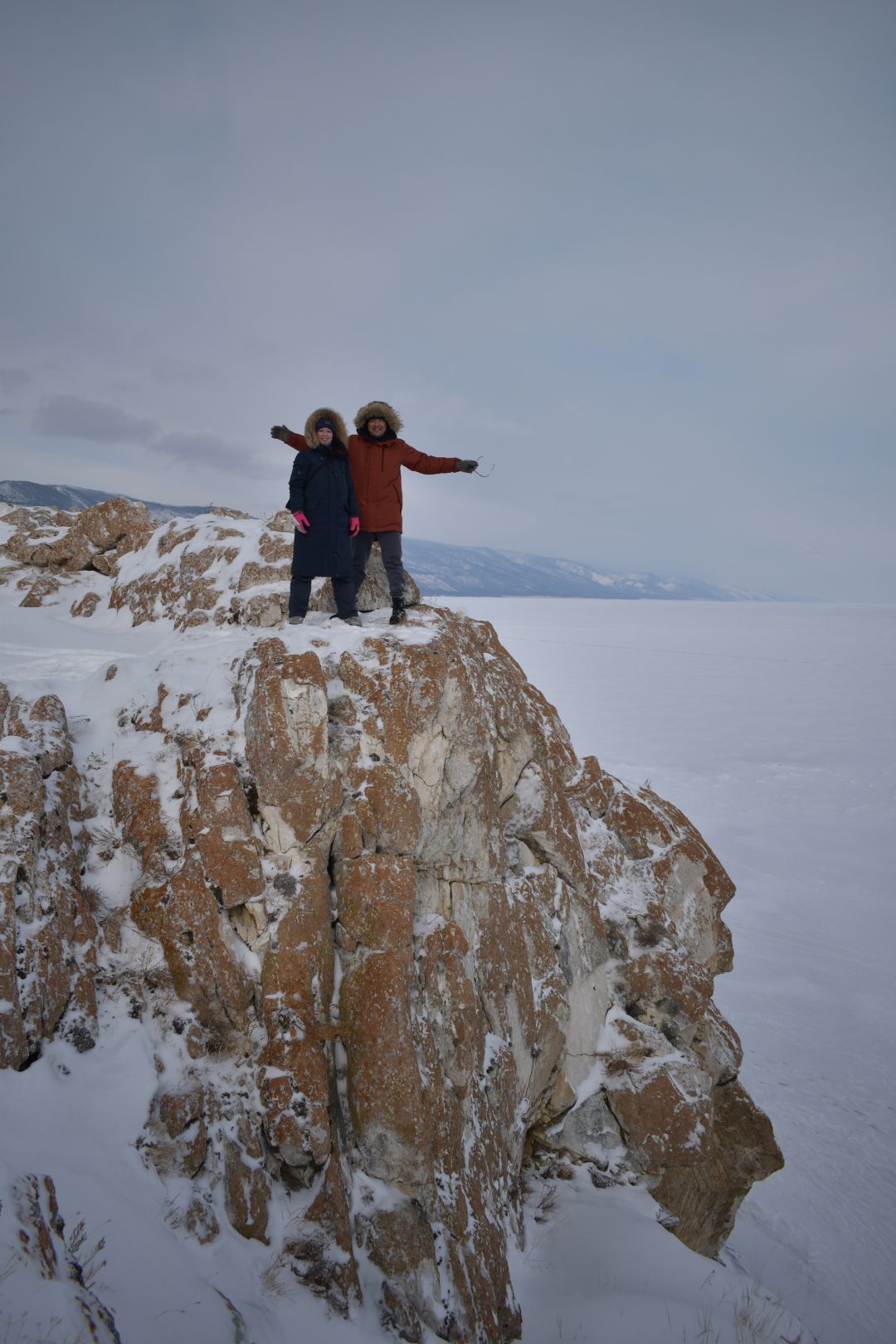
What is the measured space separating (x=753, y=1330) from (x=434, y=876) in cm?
564

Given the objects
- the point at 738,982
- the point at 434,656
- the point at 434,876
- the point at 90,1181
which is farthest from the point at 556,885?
the point at 738,982

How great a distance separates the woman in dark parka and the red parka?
309mm

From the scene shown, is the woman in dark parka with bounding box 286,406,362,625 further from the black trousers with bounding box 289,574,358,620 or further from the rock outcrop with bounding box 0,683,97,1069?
the rock outcrop with bounding box 0,683,97,1069

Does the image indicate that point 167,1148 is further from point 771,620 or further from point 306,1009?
point 771,620

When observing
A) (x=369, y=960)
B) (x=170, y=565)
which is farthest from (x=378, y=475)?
(x=170, y=565)

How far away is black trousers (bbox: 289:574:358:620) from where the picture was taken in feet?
29.3

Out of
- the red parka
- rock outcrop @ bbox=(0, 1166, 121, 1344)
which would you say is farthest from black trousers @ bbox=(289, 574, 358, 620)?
rock outcrop @ bbox=(0, 1166, 121, 1344)

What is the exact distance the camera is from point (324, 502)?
8680 millimetres

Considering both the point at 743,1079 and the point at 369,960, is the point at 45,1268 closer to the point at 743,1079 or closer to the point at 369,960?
the point at 369,960

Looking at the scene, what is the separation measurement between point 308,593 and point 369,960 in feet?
16.6

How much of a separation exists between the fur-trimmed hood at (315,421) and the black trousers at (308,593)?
74.0 inches

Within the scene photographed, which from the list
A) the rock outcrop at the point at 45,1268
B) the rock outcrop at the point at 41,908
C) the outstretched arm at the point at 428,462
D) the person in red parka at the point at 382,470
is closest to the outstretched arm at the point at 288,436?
the person in red parka at the point at 382,470

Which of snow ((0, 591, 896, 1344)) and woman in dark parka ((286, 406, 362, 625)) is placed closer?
snow ((0, 591, 896, 1344))

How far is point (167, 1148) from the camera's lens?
16.5ft
